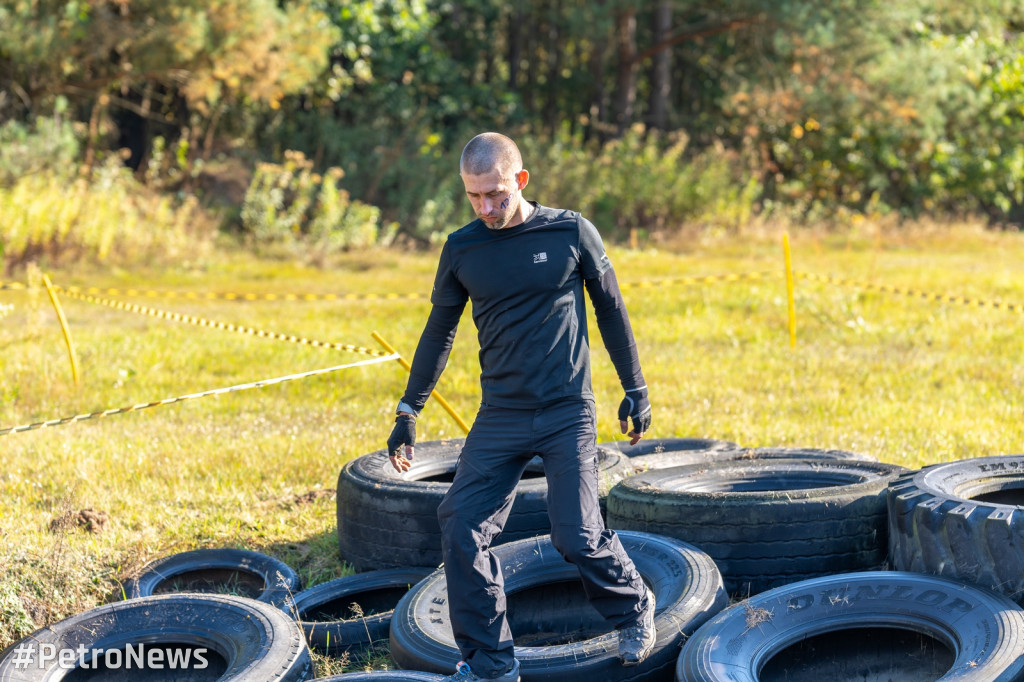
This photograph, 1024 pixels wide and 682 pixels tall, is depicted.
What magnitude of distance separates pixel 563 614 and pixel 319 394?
5.74m

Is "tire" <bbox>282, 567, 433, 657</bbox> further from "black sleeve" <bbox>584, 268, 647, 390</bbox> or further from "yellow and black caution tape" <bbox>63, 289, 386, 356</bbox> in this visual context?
"yellow and black caution tape" <bbox>63, 289, 386, 356</bbox>

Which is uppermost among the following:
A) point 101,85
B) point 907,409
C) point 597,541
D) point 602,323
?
point 101,85

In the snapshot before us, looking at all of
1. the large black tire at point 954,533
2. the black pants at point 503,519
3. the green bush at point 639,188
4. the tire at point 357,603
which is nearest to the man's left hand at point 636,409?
the black pants at point 503,519

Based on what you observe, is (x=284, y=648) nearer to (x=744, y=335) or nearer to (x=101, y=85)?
(x=744, y=335)

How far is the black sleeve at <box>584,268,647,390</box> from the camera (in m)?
4.32

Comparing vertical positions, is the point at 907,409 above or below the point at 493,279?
below

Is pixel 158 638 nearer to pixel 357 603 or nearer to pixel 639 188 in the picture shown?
pixel 357 603

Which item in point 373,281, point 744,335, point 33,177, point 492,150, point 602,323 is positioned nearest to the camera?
point 492,150

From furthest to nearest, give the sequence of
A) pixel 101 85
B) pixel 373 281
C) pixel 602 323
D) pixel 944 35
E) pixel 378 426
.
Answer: pixel 944 35, pixel 101 85, pixel 373 281, pixel 378 426, pixel 602 323

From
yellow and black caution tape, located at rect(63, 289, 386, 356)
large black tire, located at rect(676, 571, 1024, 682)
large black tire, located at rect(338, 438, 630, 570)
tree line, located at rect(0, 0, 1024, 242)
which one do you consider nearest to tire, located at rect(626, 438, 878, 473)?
large black tire, located at rect(338, 438, 630, 570)

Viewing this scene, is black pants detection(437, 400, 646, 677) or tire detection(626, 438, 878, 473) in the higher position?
black pants detection(437, 400, 646, 677)

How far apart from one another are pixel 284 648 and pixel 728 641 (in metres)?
1.80

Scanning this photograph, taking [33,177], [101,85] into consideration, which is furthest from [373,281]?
[101,85]

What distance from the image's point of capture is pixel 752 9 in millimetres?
23625
